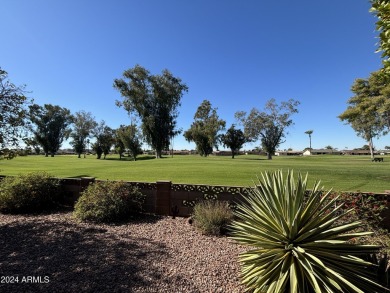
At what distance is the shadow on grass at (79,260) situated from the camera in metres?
3.59

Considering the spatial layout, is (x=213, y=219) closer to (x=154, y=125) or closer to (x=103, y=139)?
(x=154, y=125)

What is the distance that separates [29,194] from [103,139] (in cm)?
5821

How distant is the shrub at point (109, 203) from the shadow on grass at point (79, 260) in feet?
1.82

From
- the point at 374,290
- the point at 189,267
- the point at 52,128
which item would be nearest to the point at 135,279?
the point at 189,267

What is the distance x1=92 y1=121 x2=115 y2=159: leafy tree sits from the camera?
60675mm

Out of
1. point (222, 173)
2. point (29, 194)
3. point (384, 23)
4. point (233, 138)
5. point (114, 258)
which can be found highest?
point (233, 138)

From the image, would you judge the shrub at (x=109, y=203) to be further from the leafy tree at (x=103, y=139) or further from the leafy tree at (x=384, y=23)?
the leafy tree at (x=103, y=139)

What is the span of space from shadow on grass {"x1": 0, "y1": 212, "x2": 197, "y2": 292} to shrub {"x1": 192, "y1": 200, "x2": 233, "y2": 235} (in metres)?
1.33

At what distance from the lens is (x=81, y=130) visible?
65188mm

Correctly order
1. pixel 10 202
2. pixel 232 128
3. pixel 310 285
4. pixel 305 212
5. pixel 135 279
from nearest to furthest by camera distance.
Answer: pixel 310 285 < pixel 305 212 < pixel 135 279 < pixel 10 202 < pixel 232 128

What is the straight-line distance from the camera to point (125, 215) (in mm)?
7250

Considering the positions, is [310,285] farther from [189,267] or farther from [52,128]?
[52,128]

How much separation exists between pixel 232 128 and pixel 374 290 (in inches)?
2253

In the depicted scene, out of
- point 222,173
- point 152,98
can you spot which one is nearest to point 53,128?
point 152,98
